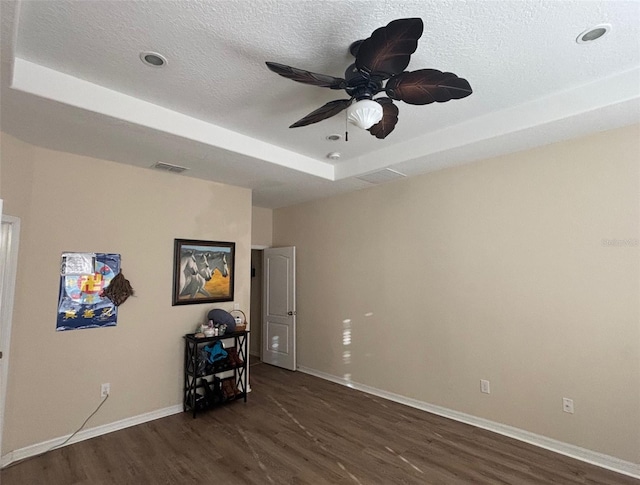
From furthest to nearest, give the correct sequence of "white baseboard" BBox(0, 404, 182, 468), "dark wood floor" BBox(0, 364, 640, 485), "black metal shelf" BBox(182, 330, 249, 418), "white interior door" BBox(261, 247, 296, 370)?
"white interior door" BBox(261, 247, 296, 370) → "black metal shelf" BBox(182, 330, 249, 418) → "white baseboard" BBox(0, 404, 182, 468) → "dark wood floor" BBox(0, 364, 640, 485)

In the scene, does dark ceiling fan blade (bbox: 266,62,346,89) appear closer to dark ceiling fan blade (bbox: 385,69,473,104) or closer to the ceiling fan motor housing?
the ceiling fan motor housing

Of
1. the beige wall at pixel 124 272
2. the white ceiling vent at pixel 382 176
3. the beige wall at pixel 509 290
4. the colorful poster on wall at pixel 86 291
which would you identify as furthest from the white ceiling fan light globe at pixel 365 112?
the colorful poster on wall at pixel 86 291

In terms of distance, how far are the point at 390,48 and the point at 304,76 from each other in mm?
476

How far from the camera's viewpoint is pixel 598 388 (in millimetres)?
2945

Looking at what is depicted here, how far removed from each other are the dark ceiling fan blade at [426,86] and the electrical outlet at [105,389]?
3843 millimetres

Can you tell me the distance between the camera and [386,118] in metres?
2.38

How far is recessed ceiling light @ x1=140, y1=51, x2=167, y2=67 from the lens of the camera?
7.40 ft

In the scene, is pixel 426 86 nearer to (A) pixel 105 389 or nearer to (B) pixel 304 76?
(B) pixel 304 76

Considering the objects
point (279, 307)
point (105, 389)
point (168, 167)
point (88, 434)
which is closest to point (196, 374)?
point (105, 389)

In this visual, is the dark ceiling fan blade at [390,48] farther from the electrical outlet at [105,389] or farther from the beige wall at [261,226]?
the beige wall at [261,226]

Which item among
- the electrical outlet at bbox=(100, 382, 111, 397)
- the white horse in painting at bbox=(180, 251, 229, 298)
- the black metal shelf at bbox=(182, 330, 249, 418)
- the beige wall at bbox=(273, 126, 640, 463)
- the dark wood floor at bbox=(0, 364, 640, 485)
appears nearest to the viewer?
the dark wood floor at bbox=(0, 364, 640, 485)

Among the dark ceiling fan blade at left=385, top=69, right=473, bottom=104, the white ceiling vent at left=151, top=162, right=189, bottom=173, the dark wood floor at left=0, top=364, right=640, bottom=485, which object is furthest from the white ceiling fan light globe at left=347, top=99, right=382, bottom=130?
the dark wood floor at left=0, top=364, right=640, bottom=485

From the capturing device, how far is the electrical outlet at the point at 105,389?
141 inches

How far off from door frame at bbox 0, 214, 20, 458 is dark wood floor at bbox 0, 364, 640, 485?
29.4 inches
